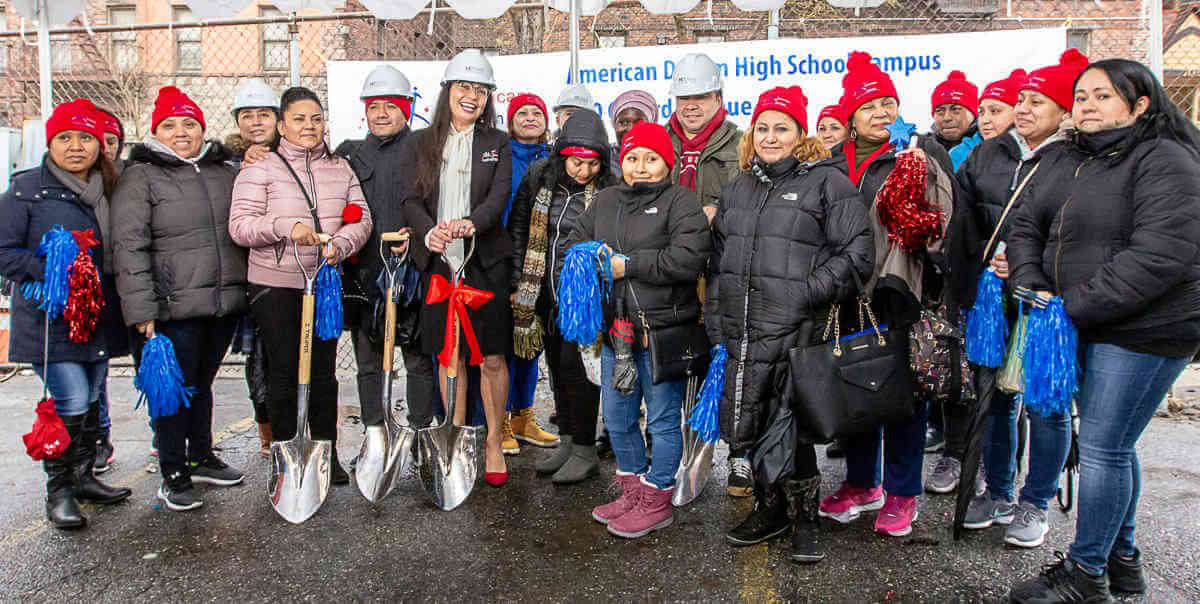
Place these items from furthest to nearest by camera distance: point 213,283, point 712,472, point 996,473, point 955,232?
point 712,472 → point 213,283 → point 996,473 → point 955,232

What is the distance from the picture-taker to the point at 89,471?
443cm

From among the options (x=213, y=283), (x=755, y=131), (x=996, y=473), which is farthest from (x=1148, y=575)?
(x=213, y=283)

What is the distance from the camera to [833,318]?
349 cm

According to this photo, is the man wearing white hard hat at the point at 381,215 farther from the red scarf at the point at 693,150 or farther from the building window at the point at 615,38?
the building window at the point at 615,38

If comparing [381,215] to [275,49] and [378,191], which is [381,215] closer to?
[378,191]

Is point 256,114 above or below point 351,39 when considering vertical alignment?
below

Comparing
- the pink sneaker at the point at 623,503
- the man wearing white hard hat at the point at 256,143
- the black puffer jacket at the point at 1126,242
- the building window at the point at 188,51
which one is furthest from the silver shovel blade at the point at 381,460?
the building window at the point at 188,51

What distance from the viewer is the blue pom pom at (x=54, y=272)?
13.1 ft

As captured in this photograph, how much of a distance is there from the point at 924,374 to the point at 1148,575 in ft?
3.87

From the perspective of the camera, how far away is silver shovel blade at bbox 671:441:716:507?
428cm

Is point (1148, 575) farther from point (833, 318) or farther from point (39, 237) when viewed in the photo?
point (39, 237)

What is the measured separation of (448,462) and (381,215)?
141cm

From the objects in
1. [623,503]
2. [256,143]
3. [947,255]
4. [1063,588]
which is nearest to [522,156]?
[256,143]

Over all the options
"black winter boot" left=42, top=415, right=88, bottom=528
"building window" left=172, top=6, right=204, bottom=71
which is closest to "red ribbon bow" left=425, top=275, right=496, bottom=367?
"black winter boot" left=42, top=415, right=88, bottom=528
